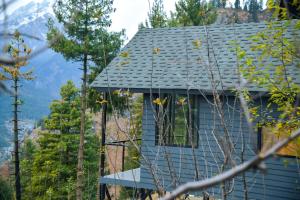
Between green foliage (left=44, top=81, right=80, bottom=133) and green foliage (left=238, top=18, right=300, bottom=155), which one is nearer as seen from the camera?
green foliage (left=238, top=18, right=300, bottom=155)

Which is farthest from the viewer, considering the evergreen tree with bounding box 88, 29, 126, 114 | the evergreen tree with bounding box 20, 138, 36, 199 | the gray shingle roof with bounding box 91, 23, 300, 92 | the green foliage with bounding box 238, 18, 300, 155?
the evergreen tree with bounding box 20, 138, 36, 199

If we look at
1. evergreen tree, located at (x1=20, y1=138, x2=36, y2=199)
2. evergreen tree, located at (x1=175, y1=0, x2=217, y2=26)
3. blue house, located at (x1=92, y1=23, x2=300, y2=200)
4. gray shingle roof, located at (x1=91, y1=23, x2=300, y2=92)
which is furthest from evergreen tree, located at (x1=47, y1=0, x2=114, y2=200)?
evergreen tree, located at (x1=175, y1=0, x2=217, y2=26)

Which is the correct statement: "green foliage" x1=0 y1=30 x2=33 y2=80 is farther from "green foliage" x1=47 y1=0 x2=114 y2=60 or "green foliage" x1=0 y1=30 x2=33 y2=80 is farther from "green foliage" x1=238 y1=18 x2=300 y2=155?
"green foliage" x1=47 y1=0 x2=114 y2=60

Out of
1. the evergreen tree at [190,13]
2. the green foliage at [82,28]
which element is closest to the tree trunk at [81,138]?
the green foliage at [82,28]

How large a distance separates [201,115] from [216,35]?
2796 millimetres

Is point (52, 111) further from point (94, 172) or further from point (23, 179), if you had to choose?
point (23, 179)

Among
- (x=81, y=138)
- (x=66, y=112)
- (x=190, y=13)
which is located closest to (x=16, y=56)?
(x=81, y=138)

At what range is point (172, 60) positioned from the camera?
11695 millimetres

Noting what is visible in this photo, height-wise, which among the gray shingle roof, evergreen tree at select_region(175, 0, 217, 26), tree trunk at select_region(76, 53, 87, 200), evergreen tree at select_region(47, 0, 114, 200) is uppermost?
evergreen tree at select_region(175, 0, 217, 26)

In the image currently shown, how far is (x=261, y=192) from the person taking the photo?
9.96 m

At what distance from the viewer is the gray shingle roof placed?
1070 cm

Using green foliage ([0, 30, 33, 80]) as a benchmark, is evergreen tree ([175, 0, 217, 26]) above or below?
above

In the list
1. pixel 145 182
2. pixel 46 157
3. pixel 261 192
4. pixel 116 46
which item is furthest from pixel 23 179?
pixel 261 192

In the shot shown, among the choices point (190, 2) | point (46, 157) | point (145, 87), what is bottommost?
point (46, 157)
